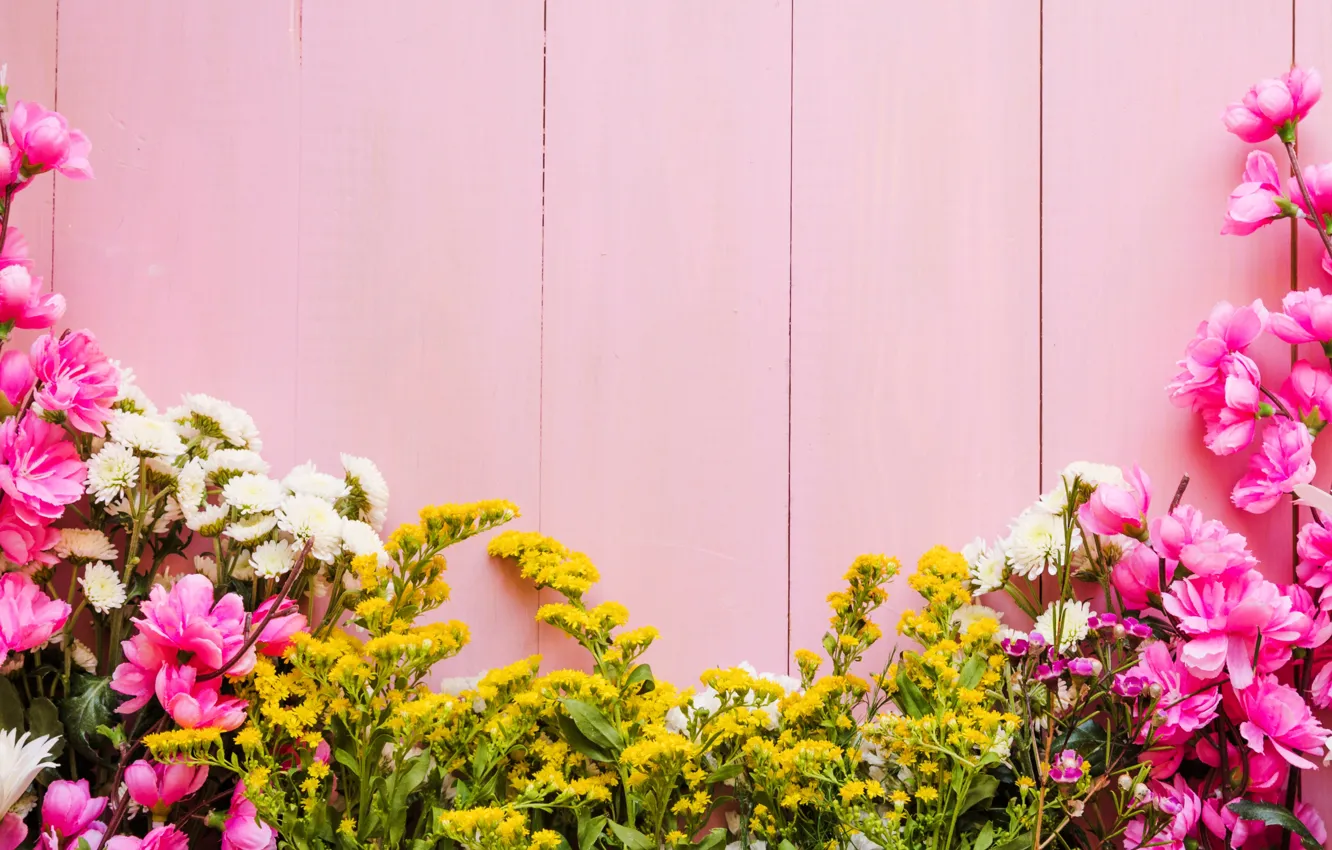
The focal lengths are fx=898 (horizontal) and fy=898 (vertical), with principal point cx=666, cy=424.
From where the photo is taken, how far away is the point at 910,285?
1.01 m

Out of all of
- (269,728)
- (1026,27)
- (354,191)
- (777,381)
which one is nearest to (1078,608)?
(777,381)

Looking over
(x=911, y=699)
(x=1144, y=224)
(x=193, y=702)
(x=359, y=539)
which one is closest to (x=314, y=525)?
(x=359, y=539)

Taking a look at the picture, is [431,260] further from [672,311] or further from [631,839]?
[631,839]

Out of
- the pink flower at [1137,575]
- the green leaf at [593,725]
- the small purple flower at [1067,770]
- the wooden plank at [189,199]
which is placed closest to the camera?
the small purple flower at [1067,770]

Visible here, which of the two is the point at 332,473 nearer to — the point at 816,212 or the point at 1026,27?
the point at 816,212

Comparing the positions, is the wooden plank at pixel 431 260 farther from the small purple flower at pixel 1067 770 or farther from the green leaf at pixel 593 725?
the small purple flower at pixel 1067 770

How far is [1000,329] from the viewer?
1007mm

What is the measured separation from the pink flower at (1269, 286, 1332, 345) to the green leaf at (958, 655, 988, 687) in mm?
476

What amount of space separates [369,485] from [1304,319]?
3.24ft

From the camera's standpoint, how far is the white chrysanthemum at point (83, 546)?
35.0 inches

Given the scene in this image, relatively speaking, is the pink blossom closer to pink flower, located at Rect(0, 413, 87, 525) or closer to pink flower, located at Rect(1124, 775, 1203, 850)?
pink flower, located at Rect(1124, 775, 1203, 850)

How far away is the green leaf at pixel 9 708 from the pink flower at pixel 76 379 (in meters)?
0.25

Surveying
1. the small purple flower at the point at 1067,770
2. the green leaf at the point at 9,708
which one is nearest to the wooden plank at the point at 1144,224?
the small purple flower at the point at 1067,770

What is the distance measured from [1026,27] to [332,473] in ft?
3.05
